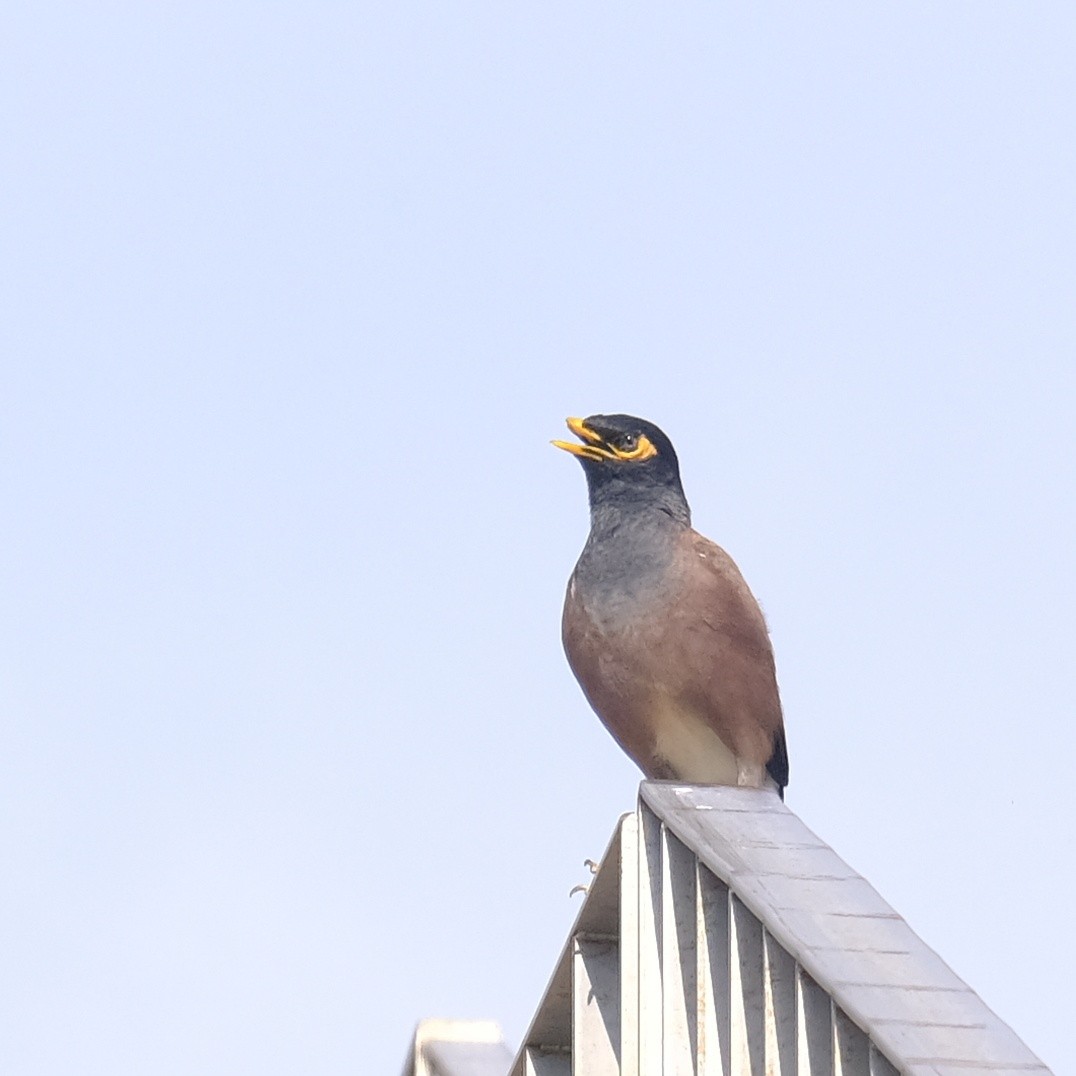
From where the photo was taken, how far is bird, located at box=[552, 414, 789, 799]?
6.52 m

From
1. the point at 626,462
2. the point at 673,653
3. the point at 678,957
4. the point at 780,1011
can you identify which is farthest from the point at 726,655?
the point at 780,1011

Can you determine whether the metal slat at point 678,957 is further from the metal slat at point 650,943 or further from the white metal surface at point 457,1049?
the white metal surface at point 457,1049

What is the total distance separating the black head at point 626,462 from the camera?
7.18 meters

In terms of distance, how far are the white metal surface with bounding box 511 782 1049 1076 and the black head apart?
3055mm

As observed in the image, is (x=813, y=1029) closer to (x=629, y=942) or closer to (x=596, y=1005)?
(x=629, y=942)

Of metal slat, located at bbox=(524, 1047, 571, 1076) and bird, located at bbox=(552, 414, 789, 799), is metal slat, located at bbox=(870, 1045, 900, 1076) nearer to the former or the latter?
metal slat, located at bbox=(524, 1047, 571, 1076)

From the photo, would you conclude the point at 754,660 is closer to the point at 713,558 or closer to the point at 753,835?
the point at 713,558

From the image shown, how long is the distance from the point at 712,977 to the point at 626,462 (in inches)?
151

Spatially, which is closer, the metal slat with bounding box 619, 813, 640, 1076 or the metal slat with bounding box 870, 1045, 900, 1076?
the metal slat with bounding box 870, 1045, 900, 1076

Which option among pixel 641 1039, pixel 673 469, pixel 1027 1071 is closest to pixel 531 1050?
pixel 641 1039

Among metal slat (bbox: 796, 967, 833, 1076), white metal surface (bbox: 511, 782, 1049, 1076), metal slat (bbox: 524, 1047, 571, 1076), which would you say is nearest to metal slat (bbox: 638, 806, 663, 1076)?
white metal surface (bbox: 511, 782, 1049, 1076)

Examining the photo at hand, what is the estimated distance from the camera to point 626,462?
7.20m

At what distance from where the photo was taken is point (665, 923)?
364 cm

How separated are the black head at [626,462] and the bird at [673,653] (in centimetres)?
8
